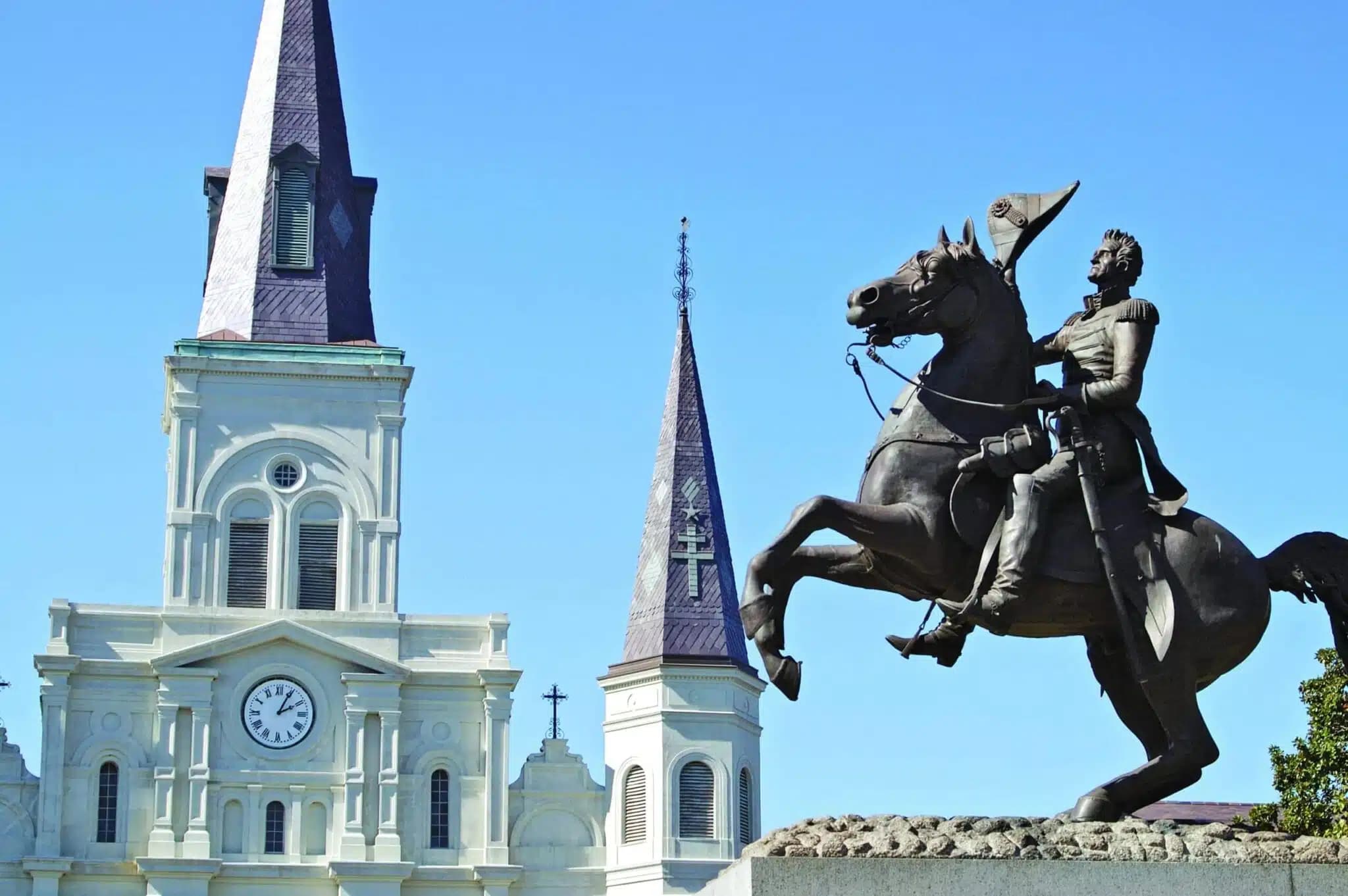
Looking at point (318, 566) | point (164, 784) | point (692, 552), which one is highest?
point (692, 552)

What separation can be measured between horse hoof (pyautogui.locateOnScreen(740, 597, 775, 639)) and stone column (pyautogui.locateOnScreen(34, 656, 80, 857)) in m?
53.7

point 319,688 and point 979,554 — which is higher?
point 319,688

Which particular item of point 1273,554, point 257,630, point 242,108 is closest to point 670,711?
point 257,630

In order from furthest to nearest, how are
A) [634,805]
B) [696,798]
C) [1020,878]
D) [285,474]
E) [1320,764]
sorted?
[285,474] < [634,805] < [696,798] < [1320,764] < [1020,878]

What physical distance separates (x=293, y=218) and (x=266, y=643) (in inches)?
451

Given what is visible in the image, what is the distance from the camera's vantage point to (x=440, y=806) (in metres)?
65.2

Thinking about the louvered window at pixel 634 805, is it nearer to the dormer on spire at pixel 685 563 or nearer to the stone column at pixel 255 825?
the dormer on spire at pixel 685 563

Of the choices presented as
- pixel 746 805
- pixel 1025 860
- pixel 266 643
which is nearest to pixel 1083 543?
pixel 1025 860

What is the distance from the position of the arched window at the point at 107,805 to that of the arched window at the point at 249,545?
5.43 meters

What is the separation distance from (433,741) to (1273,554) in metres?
53.7

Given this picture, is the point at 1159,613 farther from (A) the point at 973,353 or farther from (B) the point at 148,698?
(B) the point at 148,698

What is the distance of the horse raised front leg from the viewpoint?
38.5 feet

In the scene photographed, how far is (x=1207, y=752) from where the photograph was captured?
1216 cm

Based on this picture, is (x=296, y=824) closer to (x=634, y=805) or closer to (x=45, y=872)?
(x=45, y=872)
